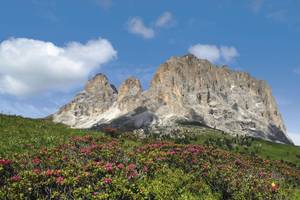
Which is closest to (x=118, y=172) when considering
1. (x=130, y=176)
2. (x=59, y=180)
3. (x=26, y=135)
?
(x=130, y=176)

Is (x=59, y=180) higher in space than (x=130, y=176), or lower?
lower

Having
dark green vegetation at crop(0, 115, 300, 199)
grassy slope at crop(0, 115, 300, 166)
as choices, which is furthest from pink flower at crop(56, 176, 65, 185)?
grassy slope at crop(0, 115, 300, 166)

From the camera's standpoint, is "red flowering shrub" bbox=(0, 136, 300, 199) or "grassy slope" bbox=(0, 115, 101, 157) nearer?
"red flowering shrub" bbox=(0, 136, 300, 199)

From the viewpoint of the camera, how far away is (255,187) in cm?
2209

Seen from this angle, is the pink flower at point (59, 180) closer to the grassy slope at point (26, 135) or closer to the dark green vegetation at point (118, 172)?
the dark green vegetation at point (118, 172)

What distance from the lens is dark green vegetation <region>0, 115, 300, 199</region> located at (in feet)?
53.7

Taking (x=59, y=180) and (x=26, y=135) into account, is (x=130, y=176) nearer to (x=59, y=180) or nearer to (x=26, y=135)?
(x=59, y=180)

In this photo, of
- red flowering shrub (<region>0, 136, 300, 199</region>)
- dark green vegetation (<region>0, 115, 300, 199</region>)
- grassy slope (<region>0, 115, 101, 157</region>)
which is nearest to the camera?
red flowering shrub (<region>0, 136, 300, 199</region>)

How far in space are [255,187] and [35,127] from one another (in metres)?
23.5

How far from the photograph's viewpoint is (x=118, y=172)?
1986cm

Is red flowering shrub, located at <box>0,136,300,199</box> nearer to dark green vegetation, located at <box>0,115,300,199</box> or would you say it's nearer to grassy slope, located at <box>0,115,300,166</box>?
dark green vegetation, located at <box>0,115,300,199</box>

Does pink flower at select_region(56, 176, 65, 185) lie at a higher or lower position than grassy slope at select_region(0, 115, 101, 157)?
lower

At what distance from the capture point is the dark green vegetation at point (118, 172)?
16.4 metres

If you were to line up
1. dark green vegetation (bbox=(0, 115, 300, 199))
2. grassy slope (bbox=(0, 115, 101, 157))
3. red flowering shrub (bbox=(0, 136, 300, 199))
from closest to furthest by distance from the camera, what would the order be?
red flowering shrub (bbox=(0, 136, 300, 199)) < dark green vegetation (bbox=(0, 115, 300, 199)) < grassy slope (bbox=(0, 115, 101, 157))
